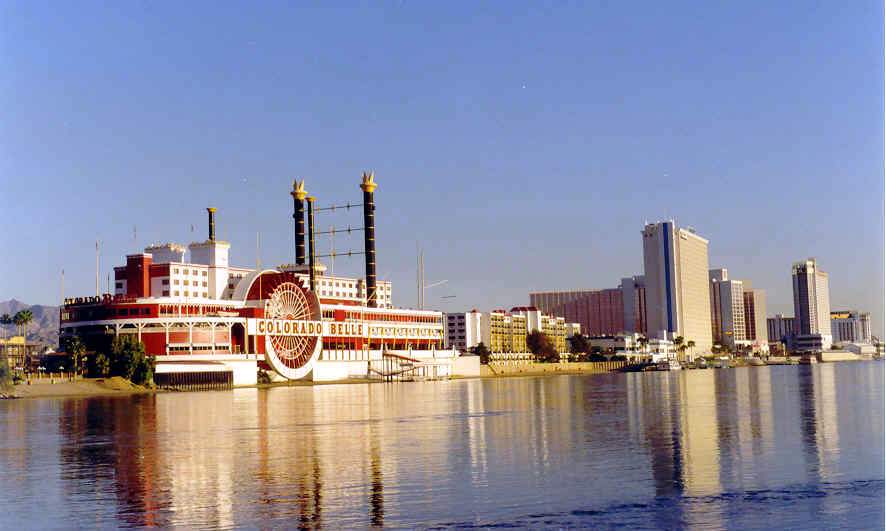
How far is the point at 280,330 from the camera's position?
127m

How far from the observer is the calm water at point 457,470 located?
25125 millimetres

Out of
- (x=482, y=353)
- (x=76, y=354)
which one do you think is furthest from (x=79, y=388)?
(x=482, y=353)

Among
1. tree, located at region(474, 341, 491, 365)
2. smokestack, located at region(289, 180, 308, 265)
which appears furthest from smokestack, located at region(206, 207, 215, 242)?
tree, located at region(474, 341, 491, 365)

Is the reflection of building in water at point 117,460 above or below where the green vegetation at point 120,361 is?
below

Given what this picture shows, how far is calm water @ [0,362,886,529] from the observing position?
25125mm

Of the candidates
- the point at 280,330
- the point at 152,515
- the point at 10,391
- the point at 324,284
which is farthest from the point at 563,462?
the point at 324,284

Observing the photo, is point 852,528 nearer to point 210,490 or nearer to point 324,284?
point 210,490

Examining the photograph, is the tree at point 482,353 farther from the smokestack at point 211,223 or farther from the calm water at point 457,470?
the calm water at point 457,470

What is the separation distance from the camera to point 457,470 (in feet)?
108

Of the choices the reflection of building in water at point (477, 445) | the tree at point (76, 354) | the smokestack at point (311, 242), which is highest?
the smokestack at point (311, 242)

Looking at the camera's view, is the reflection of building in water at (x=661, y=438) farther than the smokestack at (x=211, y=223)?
No

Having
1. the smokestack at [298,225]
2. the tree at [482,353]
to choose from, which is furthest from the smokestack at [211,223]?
the tree at [482,353]

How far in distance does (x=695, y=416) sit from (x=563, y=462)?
74.7 ft

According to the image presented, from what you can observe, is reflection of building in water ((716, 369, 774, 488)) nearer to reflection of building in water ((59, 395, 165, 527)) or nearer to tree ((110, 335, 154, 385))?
reflection of building in water ((59, 395, 165, 527))
